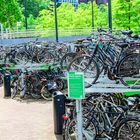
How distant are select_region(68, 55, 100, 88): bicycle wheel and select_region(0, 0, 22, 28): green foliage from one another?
29.9 metres

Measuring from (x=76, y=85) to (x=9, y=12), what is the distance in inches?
1354

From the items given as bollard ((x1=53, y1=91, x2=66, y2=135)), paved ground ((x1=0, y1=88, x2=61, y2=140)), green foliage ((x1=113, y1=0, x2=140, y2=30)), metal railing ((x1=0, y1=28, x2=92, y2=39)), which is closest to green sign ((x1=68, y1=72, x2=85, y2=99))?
bollard ((x1=53, y1=91, x2=66, y2=135))

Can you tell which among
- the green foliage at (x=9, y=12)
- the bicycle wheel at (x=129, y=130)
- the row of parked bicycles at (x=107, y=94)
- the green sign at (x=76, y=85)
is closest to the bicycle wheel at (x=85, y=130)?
the row of parked bicycles at (x=107, y=94)

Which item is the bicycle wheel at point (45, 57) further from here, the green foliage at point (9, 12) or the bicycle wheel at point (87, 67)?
the green foliage at point (9, 12)

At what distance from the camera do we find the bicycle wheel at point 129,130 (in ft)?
21.4

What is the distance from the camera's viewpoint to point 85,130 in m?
7.02

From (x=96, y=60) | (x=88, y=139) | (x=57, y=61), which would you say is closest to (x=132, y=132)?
(x=88, y=139)

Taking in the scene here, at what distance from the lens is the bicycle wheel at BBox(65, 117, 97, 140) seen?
22.8ft

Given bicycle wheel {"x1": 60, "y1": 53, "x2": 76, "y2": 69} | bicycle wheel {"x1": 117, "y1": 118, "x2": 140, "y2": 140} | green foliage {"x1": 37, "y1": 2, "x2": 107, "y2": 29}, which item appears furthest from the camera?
green foliage {"x1": 37, "y1": 2, "x2": 107, "y2": 29}

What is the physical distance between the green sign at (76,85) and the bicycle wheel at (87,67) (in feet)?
8.94

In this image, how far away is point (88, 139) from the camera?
684 centimetres

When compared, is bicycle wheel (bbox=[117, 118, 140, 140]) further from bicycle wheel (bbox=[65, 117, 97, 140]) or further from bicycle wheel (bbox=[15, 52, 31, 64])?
bicycle wheel (bbox=[15, 52, 31, 64])

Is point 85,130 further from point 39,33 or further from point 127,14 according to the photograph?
point 39,33

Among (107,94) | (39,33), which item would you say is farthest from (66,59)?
(39,33)
